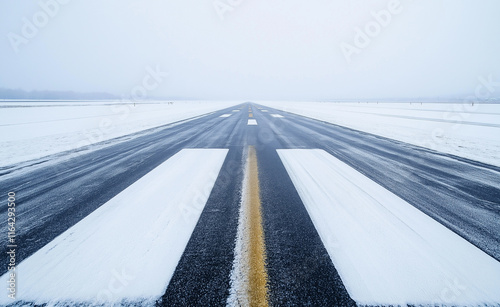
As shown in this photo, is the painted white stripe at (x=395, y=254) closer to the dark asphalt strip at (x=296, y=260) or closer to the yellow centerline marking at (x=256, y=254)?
the dark asphalt strip at (x=296, y=260)

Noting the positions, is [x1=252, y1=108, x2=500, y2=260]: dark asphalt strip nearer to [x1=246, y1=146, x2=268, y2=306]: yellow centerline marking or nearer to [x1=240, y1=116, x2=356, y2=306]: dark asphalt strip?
[x1=240, y1=116, x2=356, y2=306]: dark asphalt strip

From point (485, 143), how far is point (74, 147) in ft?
39.7

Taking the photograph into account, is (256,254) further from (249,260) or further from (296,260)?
(296,260)

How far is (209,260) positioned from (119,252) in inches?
29.3

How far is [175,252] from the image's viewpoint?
1613 mm

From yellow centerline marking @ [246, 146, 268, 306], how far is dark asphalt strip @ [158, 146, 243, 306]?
0.50 feet

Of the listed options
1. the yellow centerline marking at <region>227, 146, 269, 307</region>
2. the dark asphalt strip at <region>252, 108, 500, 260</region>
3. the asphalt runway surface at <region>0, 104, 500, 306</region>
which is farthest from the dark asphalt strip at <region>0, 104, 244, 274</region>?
the dark asphalt strip at <region>252, 108, 500, 260</region>

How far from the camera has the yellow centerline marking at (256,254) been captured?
123 centimetres

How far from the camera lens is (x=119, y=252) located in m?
1.63

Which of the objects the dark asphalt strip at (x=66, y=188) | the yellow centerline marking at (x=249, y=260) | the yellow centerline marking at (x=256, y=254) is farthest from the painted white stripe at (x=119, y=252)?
the yellow centerline marking at (x=256, y=254)

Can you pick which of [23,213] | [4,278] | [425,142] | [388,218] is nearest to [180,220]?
[4,278]

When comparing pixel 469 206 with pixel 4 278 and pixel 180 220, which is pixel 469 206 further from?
pixel 4 278

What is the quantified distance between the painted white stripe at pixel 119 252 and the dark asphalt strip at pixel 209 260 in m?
0.08

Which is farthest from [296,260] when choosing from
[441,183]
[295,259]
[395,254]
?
[441,183]
